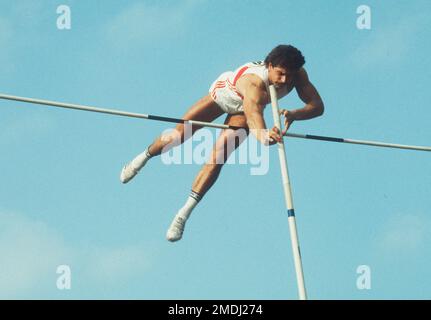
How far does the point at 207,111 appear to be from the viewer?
1108 centimetres

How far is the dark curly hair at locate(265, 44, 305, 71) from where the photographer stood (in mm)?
10461

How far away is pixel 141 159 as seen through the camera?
11734 millimetres

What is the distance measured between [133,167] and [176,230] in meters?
1.38

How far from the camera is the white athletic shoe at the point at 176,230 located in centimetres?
1088

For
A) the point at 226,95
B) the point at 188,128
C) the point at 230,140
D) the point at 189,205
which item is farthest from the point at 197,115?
the point at 189,205

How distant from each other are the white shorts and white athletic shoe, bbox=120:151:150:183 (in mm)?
1441

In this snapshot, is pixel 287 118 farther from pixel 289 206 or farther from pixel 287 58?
pixel 289 206

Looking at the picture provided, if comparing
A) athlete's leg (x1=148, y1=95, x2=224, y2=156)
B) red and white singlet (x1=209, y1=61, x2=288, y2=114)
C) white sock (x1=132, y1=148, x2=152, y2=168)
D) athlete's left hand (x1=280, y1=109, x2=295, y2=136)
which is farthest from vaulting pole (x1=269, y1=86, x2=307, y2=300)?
white sock (x1=132, y1=148, x2=152, y2=168)

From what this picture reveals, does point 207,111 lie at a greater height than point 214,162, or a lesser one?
greater

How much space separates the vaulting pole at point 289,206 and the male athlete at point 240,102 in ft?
0.45

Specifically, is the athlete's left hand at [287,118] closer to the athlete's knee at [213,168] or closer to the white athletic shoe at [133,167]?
the athlete's knee at [213,168]
